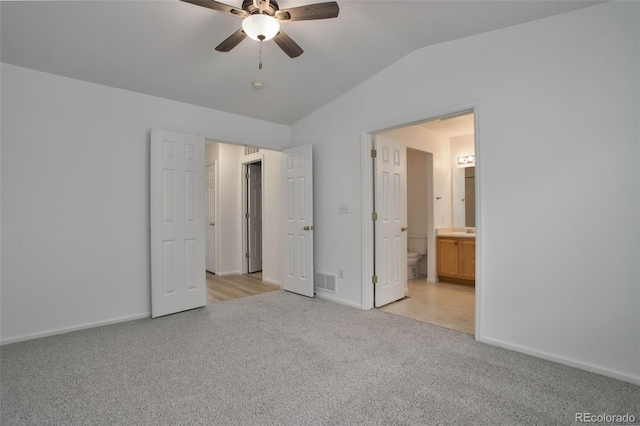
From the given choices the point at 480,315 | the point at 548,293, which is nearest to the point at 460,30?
the point at 548,293

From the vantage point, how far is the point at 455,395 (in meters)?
1.98

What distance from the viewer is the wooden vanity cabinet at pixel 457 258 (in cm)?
480

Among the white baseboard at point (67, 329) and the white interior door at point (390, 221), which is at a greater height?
the white interior door at point (390, 221)

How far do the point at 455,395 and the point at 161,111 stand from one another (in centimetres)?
391

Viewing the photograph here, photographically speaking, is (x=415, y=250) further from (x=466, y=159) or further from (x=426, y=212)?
(x=466, y=159)

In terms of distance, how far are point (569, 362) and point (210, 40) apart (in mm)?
3907

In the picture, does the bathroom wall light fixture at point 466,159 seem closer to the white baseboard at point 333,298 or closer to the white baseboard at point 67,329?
the white baseboard at point 333,298

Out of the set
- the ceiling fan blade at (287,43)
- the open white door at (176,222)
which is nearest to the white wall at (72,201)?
the open white door at (176,222)

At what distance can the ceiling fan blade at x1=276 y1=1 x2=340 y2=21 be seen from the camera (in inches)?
78.1

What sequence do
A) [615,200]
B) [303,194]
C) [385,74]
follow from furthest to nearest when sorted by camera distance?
[303,194]
[385,74]
[615,200]

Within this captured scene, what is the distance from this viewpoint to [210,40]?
110 inches

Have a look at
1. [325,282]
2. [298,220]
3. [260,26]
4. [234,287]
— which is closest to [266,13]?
[260,26]

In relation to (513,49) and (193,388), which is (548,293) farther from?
(193,388)

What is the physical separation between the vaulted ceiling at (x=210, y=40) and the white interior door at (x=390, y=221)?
1.01 metres
